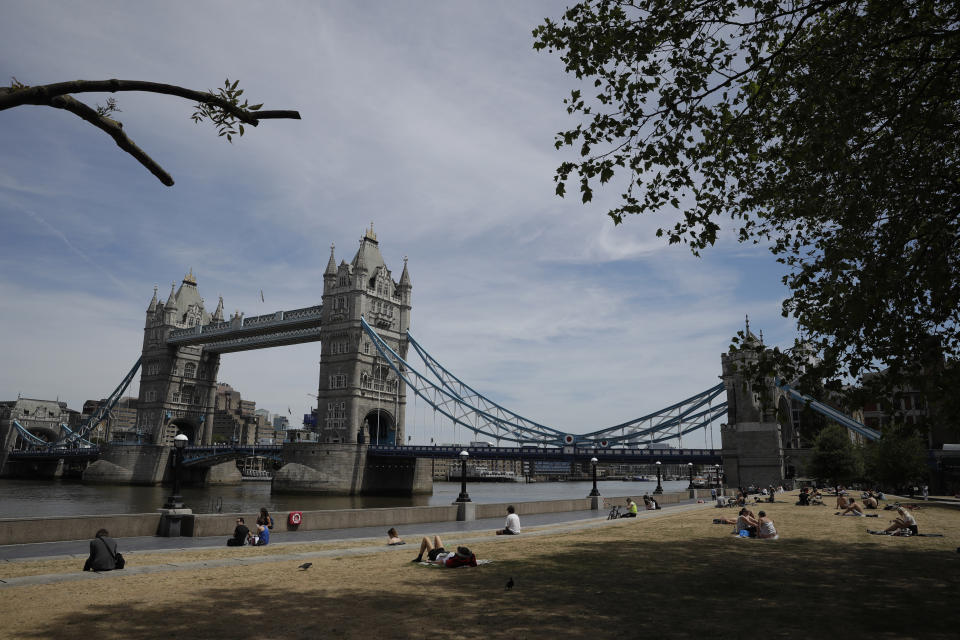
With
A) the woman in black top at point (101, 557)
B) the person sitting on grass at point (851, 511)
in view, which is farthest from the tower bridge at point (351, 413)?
the woman in black top at point (101, 557)

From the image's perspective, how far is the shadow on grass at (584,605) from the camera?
7312 millimetres

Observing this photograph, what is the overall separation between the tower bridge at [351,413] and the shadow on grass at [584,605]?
48201mm

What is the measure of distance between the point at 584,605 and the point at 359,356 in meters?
76.2

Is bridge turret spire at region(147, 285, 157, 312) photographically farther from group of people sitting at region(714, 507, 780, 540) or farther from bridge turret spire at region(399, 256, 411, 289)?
group of people sitting at region(714, 507, 780, 540)

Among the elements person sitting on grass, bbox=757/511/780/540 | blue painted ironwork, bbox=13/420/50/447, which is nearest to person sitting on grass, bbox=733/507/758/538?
person sitting on grass, bbox=757/511/780/540

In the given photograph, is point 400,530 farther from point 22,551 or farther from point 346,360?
point 346,360

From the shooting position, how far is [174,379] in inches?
4065

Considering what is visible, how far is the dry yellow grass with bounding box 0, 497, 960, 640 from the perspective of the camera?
7.39 metres

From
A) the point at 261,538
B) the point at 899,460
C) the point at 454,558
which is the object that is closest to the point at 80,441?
the point at 261,538

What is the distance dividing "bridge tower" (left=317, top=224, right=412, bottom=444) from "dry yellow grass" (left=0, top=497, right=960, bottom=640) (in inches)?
2695

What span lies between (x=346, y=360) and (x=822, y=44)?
77582mm

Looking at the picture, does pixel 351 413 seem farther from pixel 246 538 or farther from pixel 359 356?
pixel 246 538

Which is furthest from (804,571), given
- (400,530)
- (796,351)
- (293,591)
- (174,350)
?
(174,350)

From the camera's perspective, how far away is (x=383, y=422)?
8738 cm
